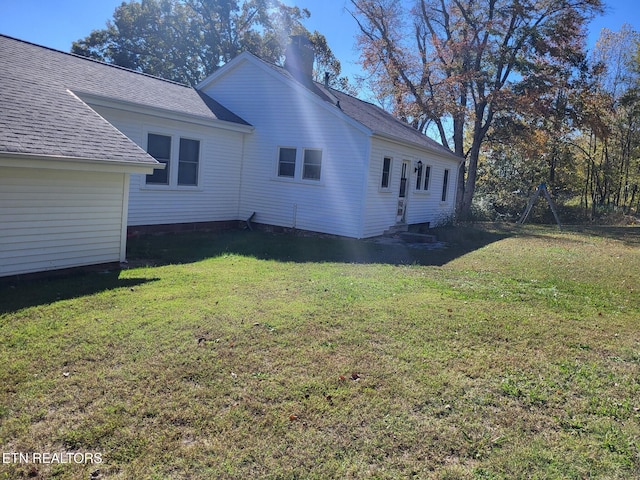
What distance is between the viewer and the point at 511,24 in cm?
2203

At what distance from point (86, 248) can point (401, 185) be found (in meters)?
9.93

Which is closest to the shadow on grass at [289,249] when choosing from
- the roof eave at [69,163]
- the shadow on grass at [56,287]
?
the shadow on grass at [56,287]

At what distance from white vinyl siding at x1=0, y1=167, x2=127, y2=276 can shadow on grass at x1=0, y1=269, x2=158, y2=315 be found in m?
0.23

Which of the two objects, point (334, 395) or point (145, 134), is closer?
point (334, 395)

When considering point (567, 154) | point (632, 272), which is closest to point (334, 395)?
point (632, 272)

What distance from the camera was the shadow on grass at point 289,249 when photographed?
30.9 feet

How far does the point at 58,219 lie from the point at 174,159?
529 cm

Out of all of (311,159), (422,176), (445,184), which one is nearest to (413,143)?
(422,176)

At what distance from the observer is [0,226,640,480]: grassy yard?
2.88m

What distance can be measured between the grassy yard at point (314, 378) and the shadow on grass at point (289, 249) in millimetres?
1971

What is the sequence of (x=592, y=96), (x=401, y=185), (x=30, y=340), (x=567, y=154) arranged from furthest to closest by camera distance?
1. (x=567, y=154)
2. (x=592, y=96)
3. (x=401, y=185)
4. (x=30, y=340)

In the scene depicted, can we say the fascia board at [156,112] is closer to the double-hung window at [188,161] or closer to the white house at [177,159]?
the white house at [177,159]

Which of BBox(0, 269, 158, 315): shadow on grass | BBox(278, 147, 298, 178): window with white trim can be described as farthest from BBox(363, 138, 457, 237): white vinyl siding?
BBox(0, 269, 158, 315): shadow on grass

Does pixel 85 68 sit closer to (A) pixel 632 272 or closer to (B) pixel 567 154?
(A) pixel 632 272
